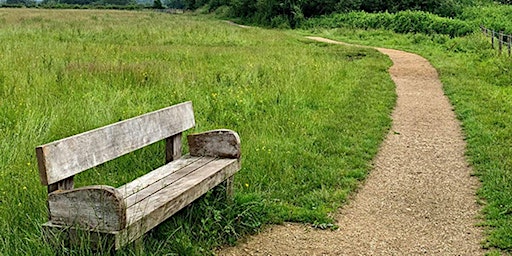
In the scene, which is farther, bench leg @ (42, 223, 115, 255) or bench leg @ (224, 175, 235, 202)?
bench leg @ (224, 175, 235, 202)

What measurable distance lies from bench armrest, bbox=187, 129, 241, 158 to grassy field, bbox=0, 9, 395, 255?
42cm

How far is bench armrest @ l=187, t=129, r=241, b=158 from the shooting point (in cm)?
507

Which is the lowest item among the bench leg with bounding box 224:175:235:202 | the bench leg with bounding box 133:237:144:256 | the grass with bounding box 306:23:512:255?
the grass with bounding box 306:23:512:255

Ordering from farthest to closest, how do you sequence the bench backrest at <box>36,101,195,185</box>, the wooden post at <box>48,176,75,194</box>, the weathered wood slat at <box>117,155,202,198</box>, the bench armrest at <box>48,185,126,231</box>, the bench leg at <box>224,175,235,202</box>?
the bench leg at <box>224,175,235,202</box>
the weathered wood slat at <box>117,155,202,198</box>
the wooden post at <box>48,176,75,194</box>
the bench backrest at <box>36,101,195,185</box>
the bench armrest at <box>48,185,126,231</box>

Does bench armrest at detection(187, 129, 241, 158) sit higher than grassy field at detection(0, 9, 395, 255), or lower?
higher

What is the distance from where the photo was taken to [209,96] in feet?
32.5

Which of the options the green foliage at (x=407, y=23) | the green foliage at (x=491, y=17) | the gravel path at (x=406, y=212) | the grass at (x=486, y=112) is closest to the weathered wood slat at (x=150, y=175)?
the gravel path at (x=406, y=212)

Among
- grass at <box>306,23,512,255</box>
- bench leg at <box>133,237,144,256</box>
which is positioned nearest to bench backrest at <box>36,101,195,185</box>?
bench leg at <box>133,237,144,256</box>

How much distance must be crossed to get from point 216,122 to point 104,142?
4.38 m

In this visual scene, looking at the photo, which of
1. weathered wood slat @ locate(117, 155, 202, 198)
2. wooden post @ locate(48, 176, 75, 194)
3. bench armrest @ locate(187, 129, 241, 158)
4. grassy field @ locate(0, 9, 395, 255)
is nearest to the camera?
wooden post @ locate(48, 176, 75, 194)

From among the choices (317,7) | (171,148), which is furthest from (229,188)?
(317,7)

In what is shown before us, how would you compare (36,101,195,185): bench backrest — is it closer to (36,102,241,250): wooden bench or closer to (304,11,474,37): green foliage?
(36,102,241,250): wooden bench

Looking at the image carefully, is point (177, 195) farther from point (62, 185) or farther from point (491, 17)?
point (491, 17)

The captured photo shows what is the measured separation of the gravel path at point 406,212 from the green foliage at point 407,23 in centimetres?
2246
